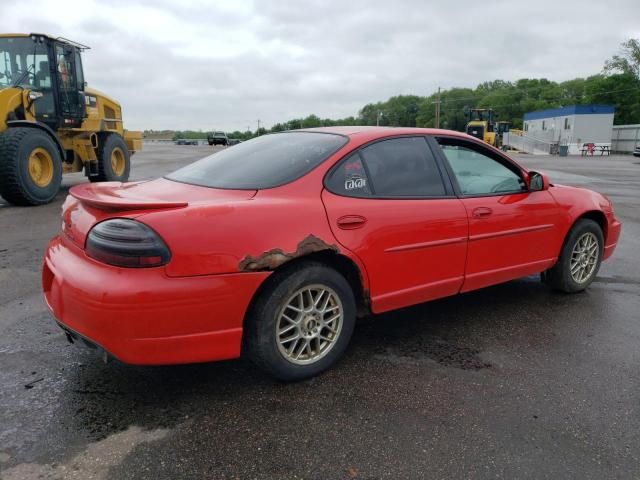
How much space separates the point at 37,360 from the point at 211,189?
1.54 metres

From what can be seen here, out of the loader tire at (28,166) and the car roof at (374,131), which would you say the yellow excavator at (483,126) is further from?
the car roof at (374,131)

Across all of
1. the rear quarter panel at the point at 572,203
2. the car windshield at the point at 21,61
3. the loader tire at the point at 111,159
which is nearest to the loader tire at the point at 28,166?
the car windshield at the point at 21,61

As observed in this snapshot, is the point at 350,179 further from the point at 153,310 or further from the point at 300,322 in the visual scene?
the point at 153,310

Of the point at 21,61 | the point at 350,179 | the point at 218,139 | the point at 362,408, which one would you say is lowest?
the point at 362,408

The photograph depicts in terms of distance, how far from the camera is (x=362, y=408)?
108 inches

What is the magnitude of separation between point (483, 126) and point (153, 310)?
3977 cm

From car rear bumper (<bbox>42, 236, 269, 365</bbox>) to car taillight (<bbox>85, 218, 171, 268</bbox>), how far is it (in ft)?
0.14

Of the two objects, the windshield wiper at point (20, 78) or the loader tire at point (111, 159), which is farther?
the loader tire at point (111, 159)

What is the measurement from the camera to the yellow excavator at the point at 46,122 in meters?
8.96

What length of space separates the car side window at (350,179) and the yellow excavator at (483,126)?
36472 millimetres

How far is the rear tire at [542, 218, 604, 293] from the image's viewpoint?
14.8 ft

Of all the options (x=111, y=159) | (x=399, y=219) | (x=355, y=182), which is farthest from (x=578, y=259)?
(x=111, y=159)

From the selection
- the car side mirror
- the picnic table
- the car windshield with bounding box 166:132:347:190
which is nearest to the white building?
the picnic table

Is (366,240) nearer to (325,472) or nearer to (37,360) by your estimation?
(325,472)
